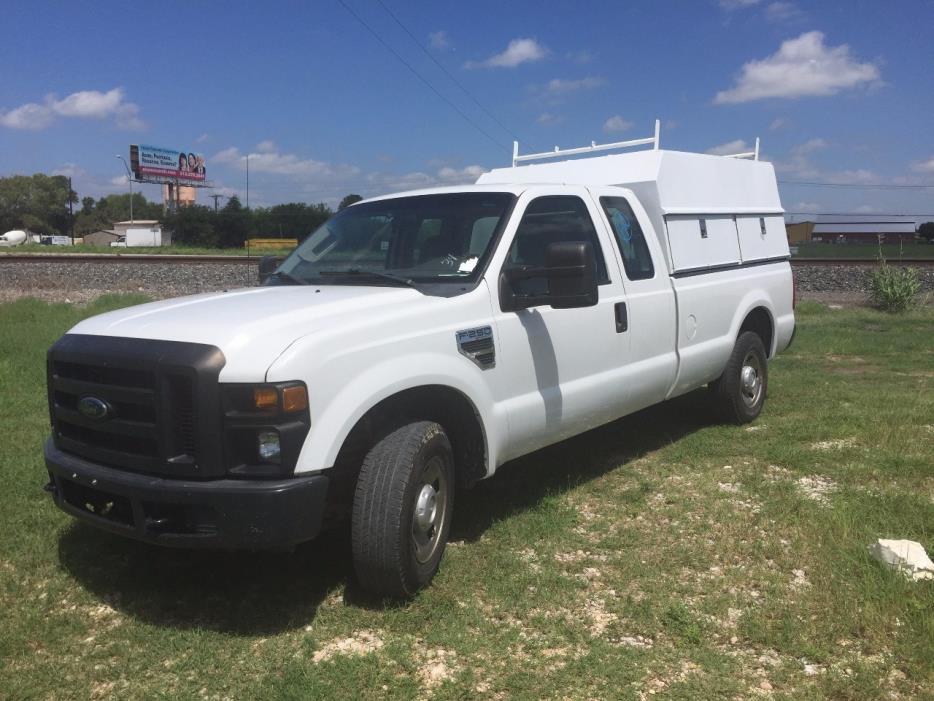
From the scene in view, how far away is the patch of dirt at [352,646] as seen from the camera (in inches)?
136

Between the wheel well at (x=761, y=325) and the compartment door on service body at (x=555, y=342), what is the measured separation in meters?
2.30

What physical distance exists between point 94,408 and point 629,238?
3516 millimetres

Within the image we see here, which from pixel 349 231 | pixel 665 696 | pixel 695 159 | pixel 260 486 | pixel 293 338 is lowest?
pixel 665 696

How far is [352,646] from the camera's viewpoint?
354cm

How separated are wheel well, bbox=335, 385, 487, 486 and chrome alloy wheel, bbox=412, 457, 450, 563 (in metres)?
0.26

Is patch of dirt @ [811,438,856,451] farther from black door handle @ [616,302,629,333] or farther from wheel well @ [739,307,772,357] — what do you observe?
black door handle @ [616,302,629,333]

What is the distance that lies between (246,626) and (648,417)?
468 centimetres

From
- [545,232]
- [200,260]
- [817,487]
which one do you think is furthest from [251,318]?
[200,260]

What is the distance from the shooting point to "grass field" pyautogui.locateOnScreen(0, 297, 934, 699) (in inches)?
129

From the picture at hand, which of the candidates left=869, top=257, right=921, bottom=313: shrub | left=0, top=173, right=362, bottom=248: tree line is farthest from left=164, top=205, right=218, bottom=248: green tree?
left=869, top=257, right=921, bottom=313: shrub

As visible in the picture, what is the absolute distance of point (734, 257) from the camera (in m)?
6.90

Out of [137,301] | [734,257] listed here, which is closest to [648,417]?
[734,257]

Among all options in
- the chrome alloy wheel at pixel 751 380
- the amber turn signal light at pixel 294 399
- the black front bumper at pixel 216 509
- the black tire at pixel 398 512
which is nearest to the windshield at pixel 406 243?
the black tire at pixel 398 512

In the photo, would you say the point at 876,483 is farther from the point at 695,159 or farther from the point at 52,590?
the point at 52,590
